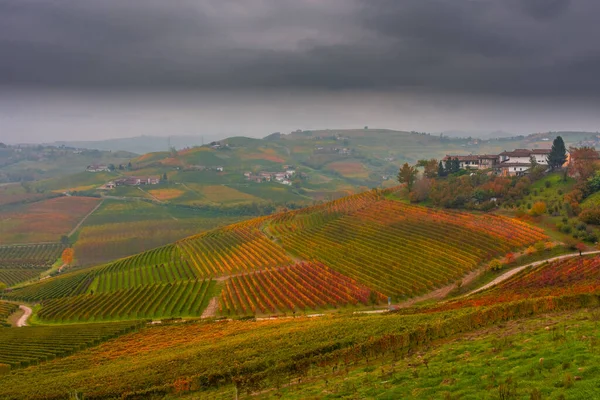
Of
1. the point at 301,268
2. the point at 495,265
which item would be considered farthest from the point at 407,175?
the point at 495,265

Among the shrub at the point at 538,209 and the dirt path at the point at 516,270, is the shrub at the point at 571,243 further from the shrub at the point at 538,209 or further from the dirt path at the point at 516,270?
the shrub at the point at 538,209

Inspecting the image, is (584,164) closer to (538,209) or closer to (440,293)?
(538,209)

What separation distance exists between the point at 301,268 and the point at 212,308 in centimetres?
1830

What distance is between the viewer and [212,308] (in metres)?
63.6

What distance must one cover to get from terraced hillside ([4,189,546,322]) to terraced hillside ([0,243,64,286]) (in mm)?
29040

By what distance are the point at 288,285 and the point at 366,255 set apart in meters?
17.2

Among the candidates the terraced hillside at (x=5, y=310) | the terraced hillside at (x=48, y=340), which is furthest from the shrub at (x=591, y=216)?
the terraced hillside at (x=5, y=310)

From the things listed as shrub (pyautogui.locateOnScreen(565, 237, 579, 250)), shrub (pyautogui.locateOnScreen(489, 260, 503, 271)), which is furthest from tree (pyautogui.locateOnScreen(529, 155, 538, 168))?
shrub (pyautogui.locateOnScreen(489, 260, 503, 271))

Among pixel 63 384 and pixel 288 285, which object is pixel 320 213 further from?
pixel 63 384

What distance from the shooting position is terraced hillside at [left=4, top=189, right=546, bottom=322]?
60.7 metres

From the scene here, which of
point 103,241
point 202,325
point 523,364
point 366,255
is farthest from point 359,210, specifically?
point 103,241

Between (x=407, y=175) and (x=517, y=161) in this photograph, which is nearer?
(x=407, y=175)

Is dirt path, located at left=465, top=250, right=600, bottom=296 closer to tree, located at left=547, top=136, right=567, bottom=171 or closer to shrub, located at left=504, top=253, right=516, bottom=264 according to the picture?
shrub, located at left=504, top=253, right=516, bottom=264

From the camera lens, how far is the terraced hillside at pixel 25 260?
12110cm
